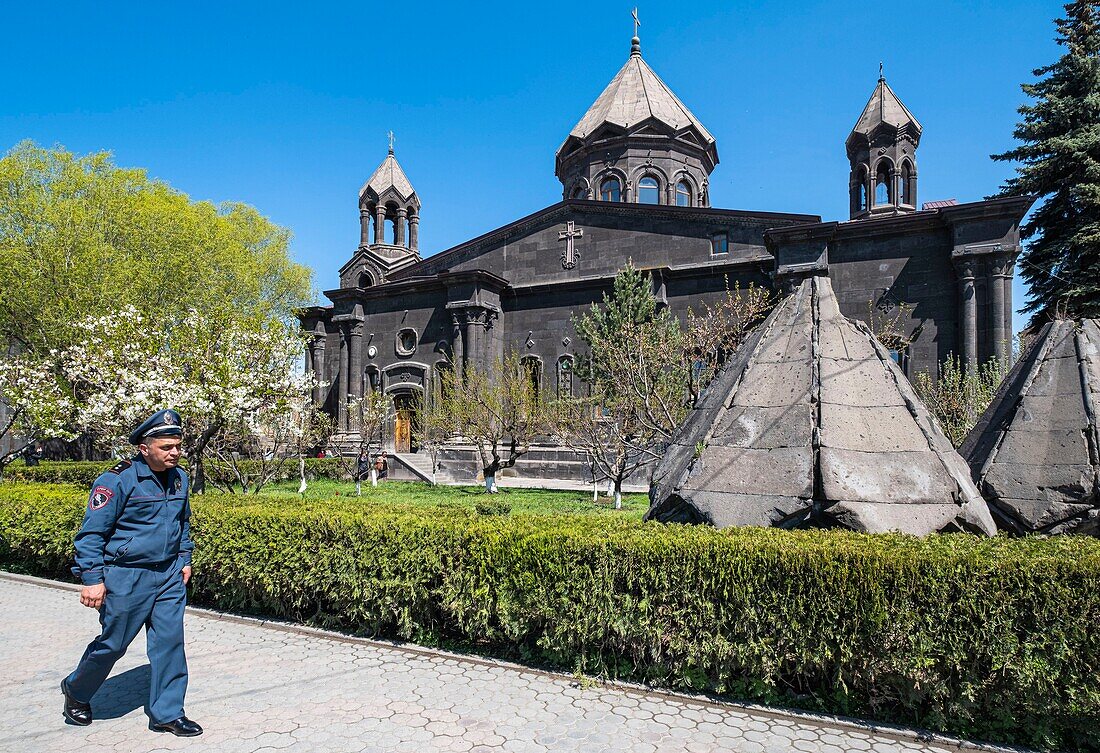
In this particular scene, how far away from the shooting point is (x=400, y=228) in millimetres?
32688

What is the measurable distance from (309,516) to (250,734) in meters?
2.57

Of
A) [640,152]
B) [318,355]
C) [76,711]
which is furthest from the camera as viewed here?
[318,355]

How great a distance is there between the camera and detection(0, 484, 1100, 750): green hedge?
363 centimetres

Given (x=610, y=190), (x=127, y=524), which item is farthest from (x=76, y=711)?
(x=610, y=190)

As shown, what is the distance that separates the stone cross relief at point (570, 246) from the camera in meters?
26.7

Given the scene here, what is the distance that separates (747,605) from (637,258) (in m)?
22.2

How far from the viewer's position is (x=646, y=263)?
2545cm

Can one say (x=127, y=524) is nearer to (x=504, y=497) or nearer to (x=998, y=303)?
(x=504, y=497)

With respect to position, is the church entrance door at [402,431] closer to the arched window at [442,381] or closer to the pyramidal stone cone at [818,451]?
the arched window at [442,381]

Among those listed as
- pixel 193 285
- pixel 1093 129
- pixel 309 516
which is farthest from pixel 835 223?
pixel 193 285

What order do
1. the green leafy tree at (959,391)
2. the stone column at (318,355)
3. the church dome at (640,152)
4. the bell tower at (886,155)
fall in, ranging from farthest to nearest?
the stone column at (318,355) < the church dome at (640,152) < the bell tower at (886,155) < the green leafy tree at (959,391)

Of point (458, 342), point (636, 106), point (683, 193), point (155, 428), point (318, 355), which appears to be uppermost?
point (636, 106)

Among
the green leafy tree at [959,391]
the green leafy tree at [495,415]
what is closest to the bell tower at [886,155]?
the green leafy tree at [959,391]

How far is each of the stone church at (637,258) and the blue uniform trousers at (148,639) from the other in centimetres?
2000
